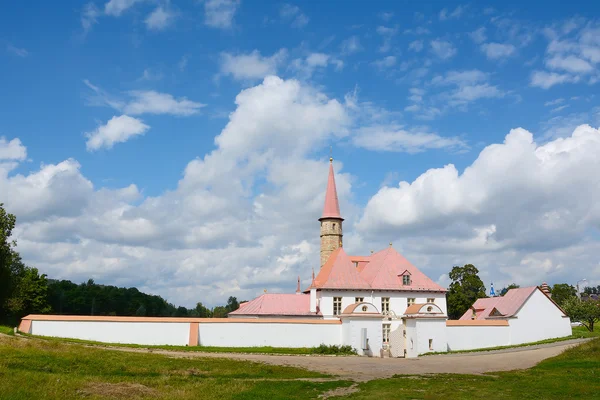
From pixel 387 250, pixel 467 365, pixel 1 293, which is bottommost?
pixel 467 365

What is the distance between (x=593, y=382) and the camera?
16969 mm

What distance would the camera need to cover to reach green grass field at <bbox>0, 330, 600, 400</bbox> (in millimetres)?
14523

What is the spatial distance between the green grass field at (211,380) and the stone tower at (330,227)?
24.9 meters

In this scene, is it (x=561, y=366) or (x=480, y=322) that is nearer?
(x=561, y=366)

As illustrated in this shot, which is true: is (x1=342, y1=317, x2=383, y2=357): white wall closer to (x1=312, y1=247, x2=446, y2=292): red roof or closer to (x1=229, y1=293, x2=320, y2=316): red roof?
(x1=312, y1=247, x2=446, y2=292): red roof

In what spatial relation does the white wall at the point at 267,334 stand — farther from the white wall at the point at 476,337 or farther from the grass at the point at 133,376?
the grass at the point at 133,376

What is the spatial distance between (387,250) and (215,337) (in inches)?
668

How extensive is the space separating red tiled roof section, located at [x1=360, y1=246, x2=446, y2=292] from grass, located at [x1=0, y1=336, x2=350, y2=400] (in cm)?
1920

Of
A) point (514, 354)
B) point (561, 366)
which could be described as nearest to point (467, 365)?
point (561, 366)

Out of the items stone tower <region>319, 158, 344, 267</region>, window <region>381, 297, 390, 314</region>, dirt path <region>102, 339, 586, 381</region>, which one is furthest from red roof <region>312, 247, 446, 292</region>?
dirt path <region>102, 339, 586, 381</region>

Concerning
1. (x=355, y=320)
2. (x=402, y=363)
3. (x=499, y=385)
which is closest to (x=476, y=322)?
(x=355, y=320)

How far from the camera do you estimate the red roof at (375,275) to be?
131ft

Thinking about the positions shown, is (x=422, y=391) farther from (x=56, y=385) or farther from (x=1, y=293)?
(x=1, y=293)

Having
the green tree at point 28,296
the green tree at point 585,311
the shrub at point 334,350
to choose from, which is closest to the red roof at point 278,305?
the shrub at point 334,350
